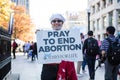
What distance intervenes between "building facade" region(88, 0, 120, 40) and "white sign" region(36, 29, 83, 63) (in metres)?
50.5

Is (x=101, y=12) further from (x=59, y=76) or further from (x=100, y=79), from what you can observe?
(x=59, y=76)

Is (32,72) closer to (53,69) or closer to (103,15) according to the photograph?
(53,69)

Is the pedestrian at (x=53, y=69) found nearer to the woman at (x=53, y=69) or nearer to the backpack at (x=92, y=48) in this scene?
the woman at (x=53, y=69)

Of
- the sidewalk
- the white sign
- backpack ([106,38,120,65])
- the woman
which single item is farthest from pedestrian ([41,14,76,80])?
the sidewalk

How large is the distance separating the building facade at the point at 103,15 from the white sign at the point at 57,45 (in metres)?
50.5

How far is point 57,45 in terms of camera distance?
6250 mm

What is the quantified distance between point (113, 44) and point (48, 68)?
4482 mm

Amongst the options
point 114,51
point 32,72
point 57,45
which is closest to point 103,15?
point 32,72

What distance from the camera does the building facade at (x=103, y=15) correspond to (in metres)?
57.3

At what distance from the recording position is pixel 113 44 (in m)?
10.3

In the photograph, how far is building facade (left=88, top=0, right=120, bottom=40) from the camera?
57281 millimetres

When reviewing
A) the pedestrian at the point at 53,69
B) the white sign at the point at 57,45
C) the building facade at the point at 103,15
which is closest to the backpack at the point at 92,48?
the white sign at the point at 57,45

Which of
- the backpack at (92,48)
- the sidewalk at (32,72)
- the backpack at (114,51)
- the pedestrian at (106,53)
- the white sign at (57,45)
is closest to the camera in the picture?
the white sign at (57,45)

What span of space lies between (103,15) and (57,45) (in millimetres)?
59189
